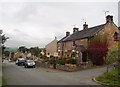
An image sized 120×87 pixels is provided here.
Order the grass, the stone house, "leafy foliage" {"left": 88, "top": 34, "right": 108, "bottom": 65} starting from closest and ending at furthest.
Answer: the grass, "leafy foliage" {"left": 88, "top": 34, "right": 108, "bottom": 65}, the stone house

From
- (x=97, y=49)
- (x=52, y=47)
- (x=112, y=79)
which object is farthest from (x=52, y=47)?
(x=112, y=79)

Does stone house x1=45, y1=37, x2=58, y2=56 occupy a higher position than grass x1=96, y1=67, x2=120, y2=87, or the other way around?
stone house x1=45, y1=37, x2=58, y2=56

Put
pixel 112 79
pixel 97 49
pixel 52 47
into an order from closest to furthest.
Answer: pixel 112 79, pixel 97 49, pixel 52 47

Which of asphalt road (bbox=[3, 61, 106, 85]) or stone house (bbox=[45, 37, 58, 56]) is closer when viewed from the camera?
asphalt road (bbox=[3, 61, 106, 85])

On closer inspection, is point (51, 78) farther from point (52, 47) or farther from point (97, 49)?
point (52, 47)

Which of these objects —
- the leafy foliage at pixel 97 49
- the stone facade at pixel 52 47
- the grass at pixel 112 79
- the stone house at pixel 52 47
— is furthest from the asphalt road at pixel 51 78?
the stone facade at pixel 52 47

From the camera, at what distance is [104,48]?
45.4 m

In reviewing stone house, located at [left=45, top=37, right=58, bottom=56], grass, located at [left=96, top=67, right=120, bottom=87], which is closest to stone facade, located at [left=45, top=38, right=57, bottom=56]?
stone house, located at [left=45, top=37, right=58, bottom=56]

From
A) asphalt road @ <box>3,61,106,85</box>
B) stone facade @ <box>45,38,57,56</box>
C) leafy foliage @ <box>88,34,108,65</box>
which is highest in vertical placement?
stone facade @ <box>45,38,57,56</box>

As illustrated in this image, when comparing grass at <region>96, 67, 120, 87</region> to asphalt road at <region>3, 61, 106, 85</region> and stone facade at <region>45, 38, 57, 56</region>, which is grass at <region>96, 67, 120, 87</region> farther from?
stone facade at <region>45, 38, 57, 56</region>

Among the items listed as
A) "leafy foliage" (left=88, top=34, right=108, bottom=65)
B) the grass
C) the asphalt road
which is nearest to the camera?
the grass

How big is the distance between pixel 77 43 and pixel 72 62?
14038 millimetres

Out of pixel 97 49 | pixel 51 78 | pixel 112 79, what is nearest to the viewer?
pixel 112 79

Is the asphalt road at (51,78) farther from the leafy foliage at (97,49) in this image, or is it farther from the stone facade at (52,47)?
the stone facade at (52,47)
